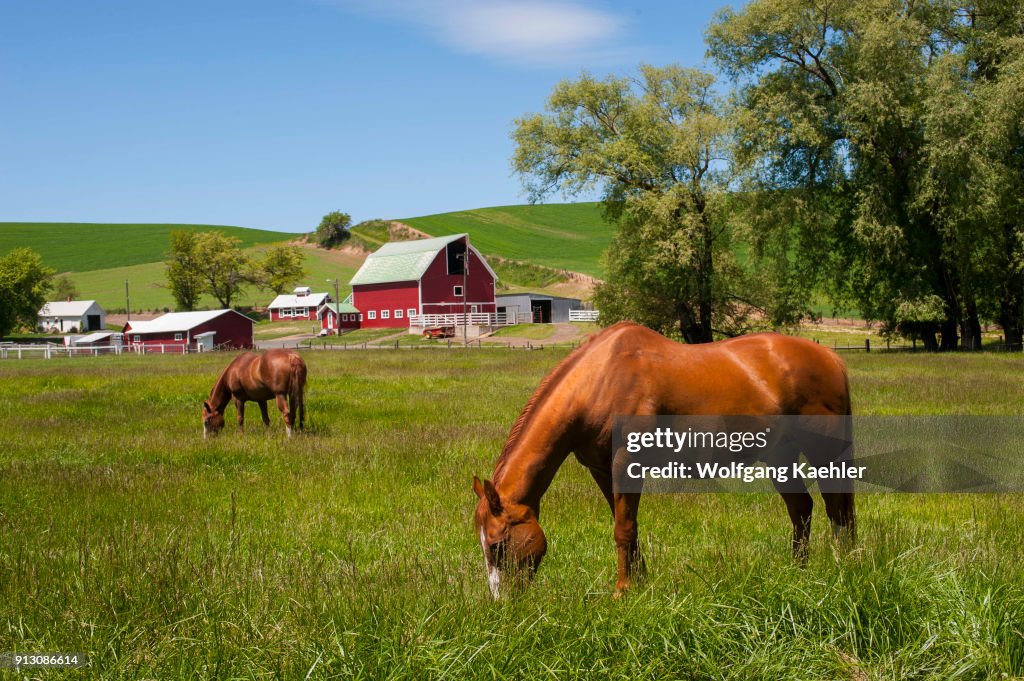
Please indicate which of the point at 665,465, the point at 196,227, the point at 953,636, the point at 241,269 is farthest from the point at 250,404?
the point at 196,227

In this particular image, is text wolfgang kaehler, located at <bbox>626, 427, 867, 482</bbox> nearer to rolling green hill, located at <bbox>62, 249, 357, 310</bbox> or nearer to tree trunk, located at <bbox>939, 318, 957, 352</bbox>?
tree trunk, located at <bbox>939, 318, 957, 352</bbox>

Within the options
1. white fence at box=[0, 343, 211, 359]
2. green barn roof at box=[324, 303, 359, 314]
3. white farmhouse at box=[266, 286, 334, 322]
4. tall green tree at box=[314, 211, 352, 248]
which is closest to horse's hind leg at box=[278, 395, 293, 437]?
white fence at box=[0, 343, 211, 359]

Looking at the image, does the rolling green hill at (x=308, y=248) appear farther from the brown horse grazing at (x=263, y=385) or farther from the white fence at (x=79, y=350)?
the brown horse grazing at (x=263, y=385)

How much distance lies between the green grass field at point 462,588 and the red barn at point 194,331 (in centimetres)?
6867

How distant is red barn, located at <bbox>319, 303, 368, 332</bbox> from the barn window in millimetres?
13500

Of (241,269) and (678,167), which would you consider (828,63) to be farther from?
(241,269)

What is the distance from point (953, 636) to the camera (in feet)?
15.0

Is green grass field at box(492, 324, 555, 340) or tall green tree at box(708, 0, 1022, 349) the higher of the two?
tall green tree at box(708, 0, 1022, 349)

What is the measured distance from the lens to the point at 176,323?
7688 centimetres

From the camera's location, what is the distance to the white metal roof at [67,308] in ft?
331

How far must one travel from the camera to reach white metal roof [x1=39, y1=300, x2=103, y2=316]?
10081 centimetres

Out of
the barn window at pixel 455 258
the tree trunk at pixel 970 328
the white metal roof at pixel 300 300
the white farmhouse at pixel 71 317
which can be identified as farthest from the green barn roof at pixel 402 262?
the tree trunk at pixel 970 328

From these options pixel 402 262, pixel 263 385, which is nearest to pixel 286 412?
pixel 263 385

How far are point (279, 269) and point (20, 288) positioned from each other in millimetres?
30071
